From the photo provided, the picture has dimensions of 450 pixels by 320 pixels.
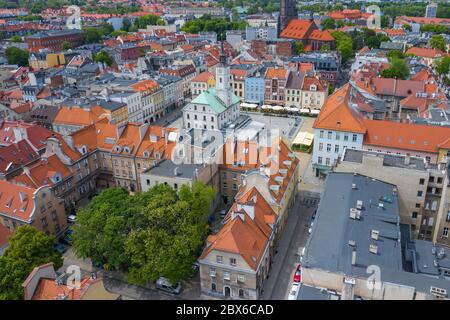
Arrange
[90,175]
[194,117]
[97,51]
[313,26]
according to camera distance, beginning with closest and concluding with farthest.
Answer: [90,175]
[194,117]
[97,51]
[313,26]

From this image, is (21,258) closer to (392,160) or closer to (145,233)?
(145,233)

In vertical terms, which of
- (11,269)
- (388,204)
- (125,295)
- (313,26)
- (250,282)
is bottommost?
A: (125,295)

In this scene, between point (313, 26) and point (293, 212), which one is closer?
point (293, 212)

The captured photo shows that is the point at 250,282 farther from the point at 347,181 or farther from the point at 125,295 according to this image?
the point at 347,181

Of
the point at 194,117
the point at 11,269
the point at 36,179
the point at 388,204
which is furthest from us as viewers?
the point at 194,117

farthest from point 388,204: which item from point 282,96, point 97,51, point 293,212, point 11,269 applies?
point 97,51

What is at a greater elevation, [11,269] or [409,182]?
[409,182]
